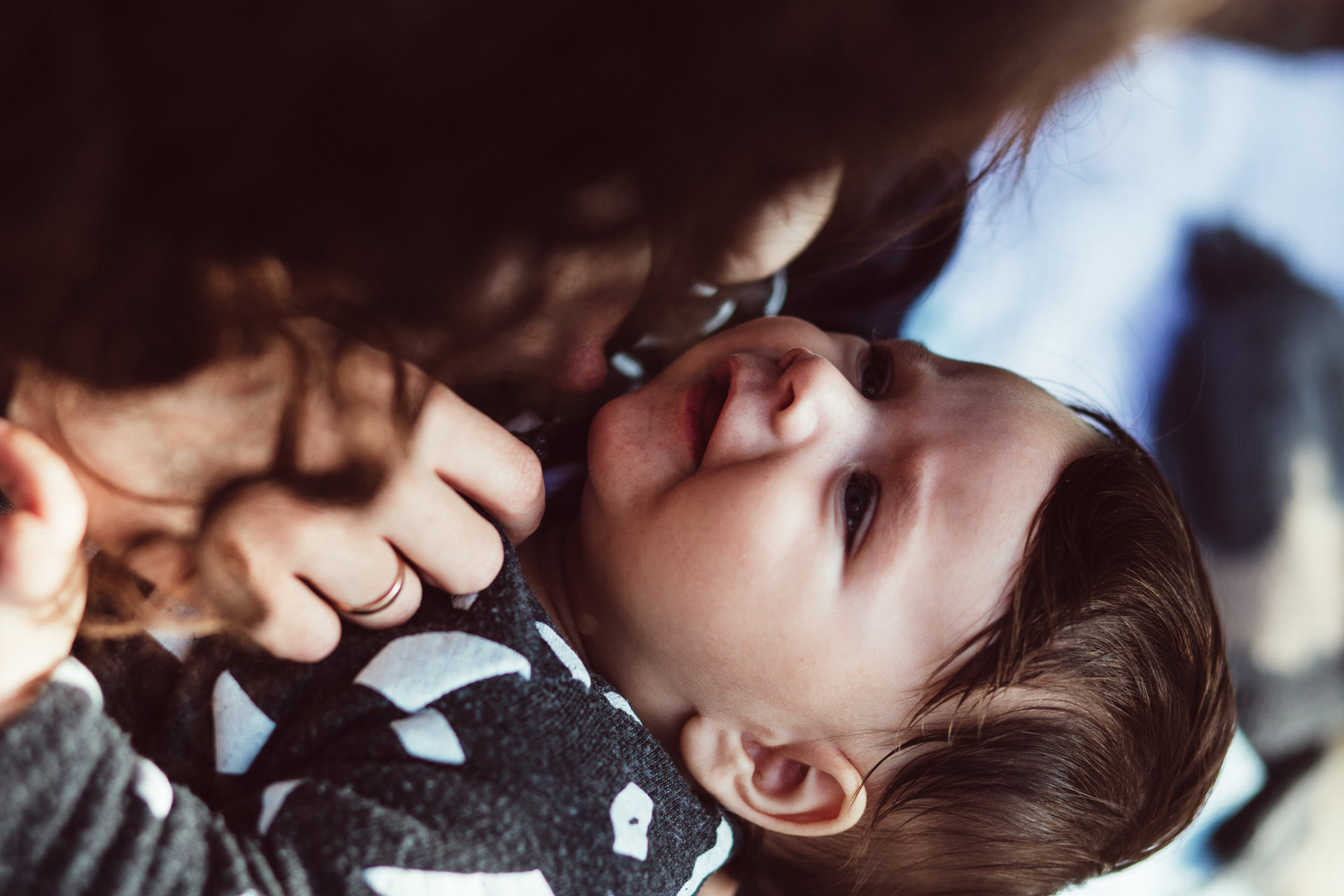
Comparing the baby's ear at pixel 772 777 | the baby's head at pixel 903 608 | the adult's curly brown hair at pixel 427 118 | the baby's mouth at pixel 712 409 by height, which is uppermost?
the adult's curly brown hair at pixel 427 118

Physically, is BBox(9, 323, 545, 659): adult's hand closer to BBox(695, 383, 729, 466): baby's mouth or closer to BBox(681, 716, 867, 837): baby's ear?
BBox(695, 383, 729, 466): baby's mouth

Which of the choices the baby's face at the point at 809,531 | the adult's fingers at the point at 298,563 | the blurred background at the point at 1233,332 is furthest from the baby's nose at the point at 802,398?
the blurred background at the point at 1233,332

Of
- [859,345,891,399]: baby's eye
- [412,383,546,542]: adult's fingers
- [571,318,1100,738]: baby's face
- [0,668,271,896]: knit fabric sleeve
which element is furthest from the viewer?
[859,345,891,399]: baby's eye

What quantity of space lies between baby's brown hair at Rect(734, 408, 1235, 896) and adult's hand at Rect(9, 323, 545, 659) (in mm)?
417

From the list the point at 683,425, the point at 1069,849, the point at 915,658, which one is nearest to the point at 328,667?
the point at 683,425

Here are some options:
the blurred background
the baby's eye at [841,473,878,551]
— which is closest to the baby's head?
the baby's eye at [841,473,878,551]

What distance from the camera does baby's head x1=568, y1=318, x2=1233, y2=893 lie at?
70 cm

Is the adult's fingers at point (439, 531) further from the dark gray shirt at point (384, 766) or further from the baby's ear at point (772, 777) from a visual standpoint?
the baby's ear at point (772, 777)

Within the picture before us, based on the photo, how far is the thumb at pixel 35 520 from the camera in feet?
1.57

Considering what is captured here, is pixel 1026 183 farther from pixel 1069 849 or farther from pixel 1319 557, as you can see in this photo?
pixel 1069 849

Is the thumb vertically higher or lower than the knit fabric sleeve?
higher

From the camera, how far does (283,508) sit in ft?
1.75

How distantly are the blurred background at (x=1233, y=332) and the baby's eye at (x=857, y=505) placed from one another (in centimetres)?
43

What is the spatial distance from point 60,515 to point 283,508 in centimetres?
11
